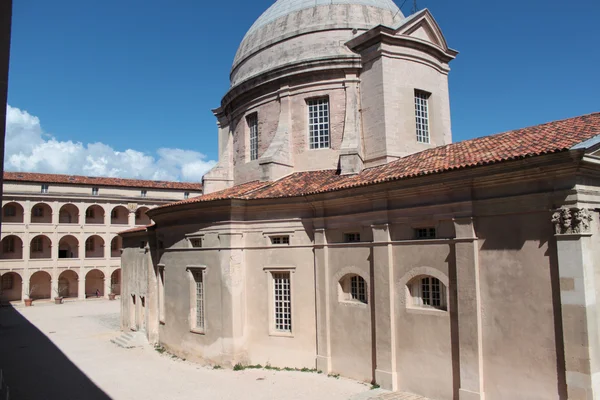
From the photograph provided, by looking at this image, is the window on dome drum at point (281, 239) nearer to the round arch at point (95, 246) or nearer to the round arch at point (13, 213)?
the round arch at point (13, 213)

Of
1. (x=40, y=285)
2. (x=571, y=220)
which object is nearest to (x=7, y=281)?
(x=40, y=285)

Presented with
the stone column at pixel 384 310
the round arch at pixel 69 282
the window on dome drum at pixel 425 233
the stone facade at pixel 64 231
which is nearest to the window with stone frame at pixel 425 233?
the window on dome drum at pixel 425 233

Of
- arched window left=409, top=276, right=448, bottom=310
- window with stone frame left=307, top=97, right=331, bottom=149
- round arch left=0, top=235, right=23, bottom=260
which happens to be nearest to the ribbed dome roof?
window with stone frame left=307, top=97, right=331, bottom=149

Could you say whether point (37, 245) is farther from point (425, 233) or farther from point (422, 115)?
point (425, 233)

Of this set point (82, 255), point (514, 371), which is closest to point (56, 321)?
point (82, 255)

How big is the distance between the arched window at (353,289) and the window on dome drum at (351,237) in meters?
1.28

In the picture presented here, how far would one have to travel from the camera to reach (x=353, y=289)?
58.1 ft

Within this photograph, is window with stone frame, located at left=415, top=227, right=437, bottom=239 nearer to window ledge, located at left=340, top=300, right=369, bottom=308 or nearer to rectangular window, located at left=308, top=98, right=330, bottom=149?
window ledge, located at left=340, top=300, right=369, bottom=308

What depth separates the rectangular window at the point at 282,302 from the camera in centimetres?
1911

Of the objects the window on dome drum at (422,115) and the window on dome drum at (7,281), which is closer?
the window on dome drum at (422,115)

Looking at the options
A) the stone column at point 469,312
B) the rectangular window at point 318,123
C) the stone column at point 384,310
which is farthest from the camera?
the rectangular window at point 318,123

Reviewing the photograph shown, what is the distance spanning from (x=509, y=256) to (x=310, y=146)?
12.0 meters

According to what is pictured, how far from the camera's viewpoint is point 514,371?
12797 mm

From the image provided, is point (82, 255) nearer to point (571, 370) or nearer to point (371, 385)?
point (371, 385)
